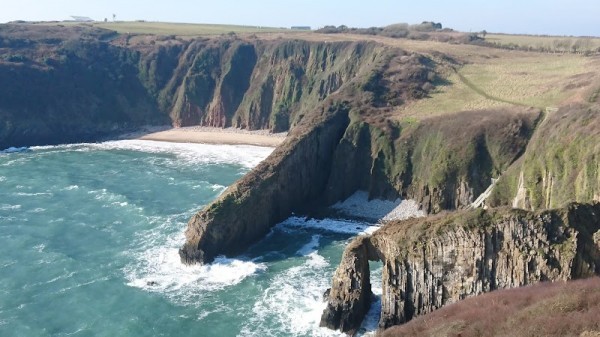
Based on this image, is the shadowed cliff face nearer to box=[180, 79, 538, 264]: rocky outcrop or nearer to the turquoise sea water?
the turquoise sea water

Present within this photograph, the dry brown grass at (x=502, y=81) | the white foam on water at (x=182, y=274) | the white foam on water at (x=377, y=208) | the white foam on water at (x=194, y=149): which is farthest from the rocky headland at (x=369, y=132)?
the white foam on water at (x=194, y=149)

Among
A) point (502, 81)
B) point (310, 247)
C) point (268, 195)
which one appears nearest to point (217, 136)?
point (268, 195)

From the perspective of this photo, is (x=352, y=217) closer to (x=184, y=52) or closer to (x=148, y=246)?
(x=148, y=246)

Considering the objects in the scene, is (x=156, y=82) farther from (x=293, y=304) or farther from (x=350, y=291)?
(x=350, y=291)

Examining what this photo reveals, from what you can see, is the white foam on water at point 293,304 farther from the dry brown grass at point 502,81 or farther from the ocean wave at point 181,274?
the dry brown grass at point 502,81

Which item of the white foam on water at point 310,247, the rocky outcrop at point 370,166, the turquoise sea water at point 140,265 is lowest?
the turquoise sea water at point 140,265

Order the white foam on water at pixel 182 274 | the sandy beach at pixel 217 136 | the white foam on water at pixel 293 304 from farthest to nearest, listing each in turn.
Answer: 1. the sandy beach at pixel 217 136
2. the white foam on water at pixel 182 274
3. the white foam on water at pixel 293 304
